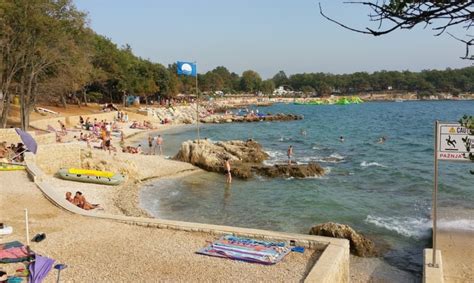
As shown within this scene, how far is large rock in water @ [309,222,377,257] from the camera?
12062 mm

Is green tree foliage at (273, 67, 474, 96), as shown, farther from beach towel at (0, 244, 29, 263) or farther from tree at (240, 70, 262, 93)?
beach towel at (0, 244, 29, 263)

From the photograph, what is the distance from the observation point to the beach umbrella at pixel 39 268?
24.4 feet

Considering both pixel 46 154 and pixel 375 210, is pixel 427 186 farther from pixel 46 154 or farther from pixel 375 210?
pixel 46 154

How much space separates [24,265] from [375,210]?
1310 cm

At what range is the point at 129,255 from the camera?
28.2 feet

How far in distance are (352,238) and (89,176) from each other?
1196 centimetres

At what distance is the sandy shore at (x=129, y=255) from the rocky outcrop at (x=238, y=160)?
13176 mm

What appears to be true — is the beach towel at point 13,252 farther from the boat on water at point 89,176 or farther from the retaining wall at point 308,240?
the boat on water at point 89,176

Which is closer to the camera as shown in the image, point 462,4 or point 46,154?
point 462,4

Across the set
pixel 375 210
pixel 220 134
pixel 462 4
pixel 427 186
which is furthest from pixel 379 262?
pixel 220 134

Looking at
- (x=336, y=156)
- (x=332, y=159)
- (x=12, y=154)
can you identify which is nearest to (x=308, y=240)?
(x=12, y=154)

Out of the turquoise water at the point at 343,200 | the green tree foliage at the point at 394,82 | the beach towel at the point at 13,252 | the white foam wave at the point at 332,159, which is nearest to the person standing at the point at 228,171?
the turquoise water at the point at 343,200

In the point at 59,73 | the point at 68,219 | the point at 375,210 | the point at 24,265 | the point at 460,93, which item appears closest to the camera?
the point at 24,265

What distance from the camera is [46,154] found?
1961 centimetres
